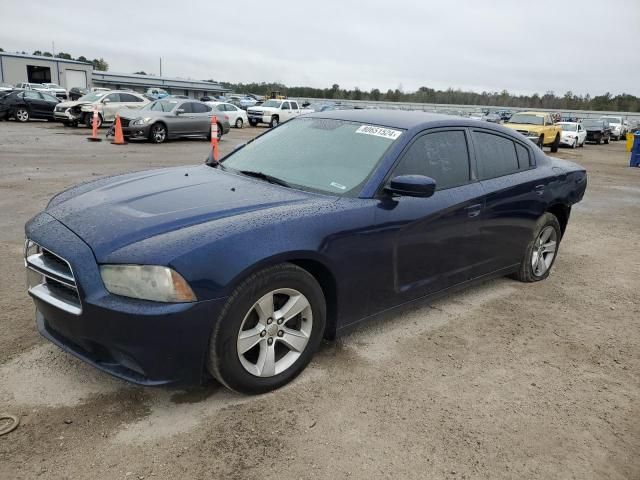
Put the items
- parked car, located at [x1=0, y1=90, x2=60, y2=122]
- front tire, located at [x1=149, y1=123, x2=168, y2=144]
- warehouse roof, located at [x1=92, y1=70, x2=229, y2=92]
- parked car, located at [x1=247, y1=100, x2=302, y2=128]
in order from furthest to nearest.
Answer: warehouse roof, located at [x1=92, y1=70, x2=229, y2=92] < parked car, located at [x1=247, y1=100, x2=302, y2=128] < parked car, located at [x1=0, y1=90, x2=60, y2=122] < front tire, located at [x1=149, y1=123, x2=168, y2=144]

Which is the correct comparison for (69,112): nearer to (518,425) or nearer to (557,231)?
(557,231)

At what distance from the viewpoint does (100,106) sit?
21.5 m

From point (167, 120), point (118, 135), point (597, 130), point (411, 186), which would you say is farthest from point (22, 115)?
point (597, 130)

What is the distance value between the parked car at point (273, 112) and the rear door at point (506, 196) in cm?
2485

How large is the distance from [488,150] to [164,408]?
325 cm

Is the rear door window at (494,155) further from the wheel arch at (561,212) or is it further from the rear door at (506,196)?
the wheel arch at (561,212)

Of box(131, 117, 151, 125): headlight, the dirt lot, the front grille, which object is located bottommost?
the dirt lot

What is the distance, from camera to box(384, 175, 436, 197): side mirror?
3.28 m

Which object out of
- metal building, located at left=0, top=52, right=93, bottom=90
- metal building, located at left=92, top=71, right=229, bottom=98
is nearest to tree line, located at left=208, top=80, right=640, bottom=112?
metal building, located at left=92, top=71, right=229, bottom=98

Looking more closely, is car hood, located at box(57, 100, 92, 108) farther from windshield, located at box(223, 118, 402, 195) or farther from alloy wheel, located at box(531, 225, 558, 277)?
alloy wheel, located at box(531, 225, 558, 277)

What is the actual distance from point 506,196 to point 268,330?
8.34 feet

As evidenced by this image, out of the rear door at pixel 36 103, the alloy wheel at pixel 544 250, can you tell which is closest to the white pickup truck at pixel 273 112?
the rear door at pixel 36 103

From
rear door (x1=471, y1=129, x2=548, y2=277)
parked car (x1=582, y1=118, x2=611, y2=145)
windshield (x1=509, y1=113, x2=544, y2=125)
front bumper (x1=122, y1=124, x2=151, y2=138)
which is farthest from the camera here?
parked car (x1=582, y1=118, x2=611, y2=145)

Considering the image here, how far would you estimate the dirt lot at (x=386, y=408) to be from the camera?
97.2 inches
